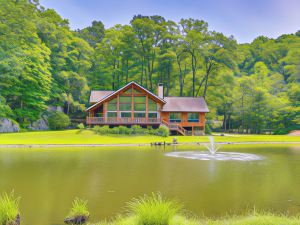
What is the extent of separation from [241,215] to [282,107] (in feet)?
168

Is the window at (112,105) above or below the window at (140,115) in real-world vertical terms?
above

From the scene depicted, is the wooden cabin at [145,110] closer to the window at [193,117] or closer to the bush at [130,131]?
the window at [193,117]

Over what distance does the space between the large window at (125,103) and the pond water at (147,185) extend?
1073 inches

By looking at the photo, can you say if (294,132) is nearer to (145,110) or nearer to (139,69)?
(145,110)

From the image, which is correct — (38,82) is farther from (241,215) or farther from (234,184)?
(241,215)

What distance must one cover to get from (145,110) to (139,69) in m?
20.9

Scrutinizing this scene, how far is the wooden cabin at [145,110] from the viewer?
45406 mm

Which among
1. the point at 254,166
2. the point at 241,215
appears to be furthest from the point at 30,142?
the point at 241,215

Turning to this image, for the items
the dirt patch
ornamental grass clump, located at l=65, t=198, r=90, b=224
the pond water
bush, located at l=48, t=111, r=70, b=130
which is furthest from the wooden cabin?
ornamental grass clump, located at l=65, t=198, r=90, b=224

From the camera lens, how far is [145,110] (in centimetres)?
4706

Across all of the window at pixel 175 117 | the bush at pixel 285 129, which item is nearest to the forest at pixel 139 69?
the bush at pixel 285 129

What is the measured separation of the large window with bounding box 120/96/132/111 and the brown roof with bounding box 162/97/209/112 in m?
5.48

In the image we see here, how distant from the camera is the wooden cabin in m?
45.4

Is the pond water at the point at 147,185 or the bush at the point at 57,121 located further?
the bush at the point at 57,121
